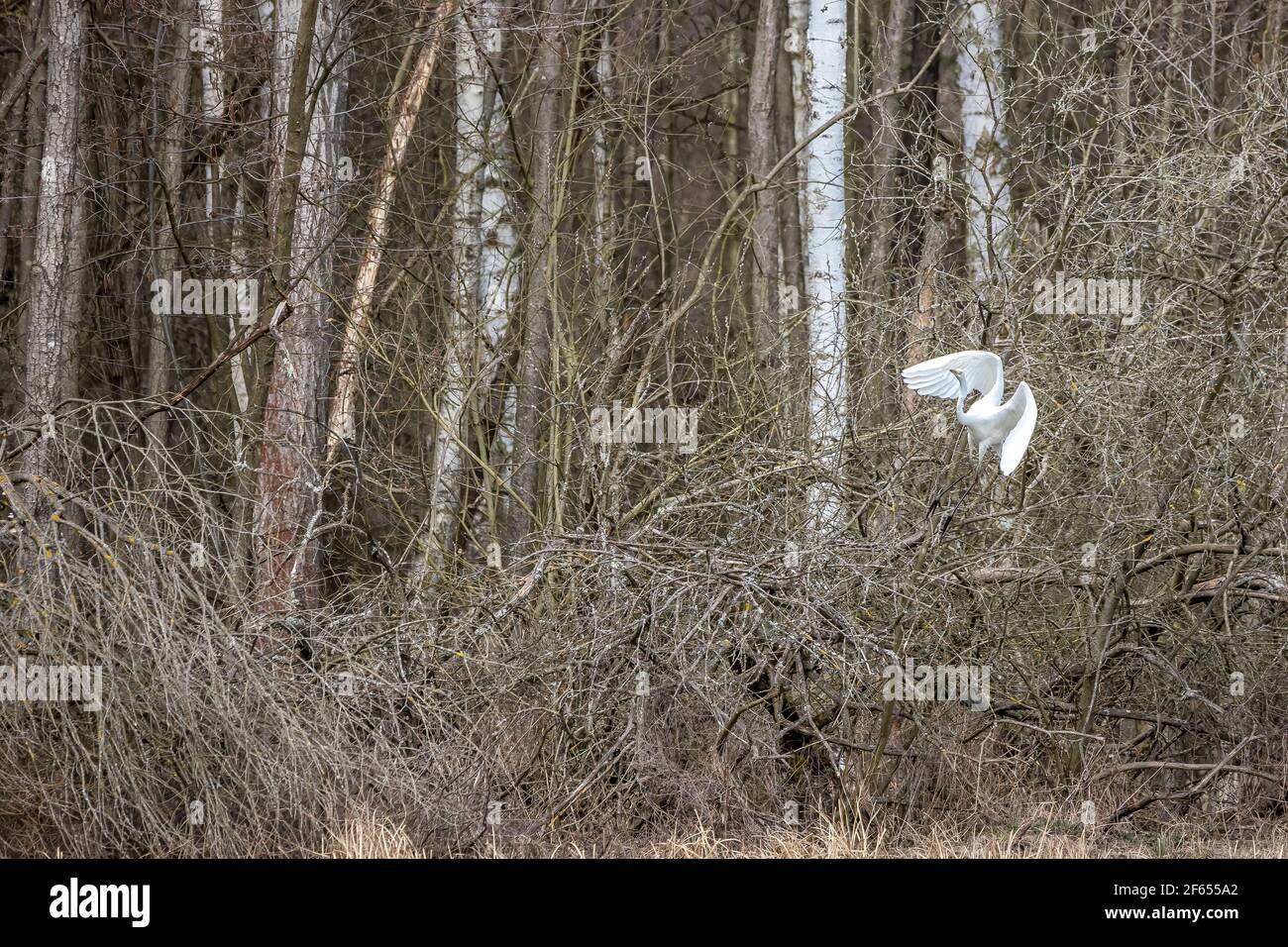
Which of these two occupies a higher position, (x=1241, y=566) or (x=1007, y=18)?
(x=1007, y=18)

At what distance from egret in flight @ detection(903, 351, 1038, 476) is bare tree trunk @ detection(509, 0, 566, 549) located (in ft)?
11.9

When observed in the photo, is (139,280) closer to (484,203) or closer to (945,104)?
(484,203)

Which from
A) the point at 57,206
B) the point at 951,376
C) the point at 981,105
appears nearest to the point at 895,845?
the point at 951,376

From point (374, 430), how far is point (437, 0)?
3285 millimetres

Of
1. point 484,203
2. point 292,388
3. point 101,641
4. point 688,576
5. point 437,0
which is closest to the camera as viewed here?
point 101,641

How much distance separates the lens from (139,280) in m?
11.2

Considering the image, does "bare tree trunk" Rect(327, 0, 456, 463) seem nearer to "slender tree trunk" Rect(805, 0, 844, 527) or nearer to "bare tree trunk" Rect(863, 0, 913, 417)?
"slender tree trunk" Rect(805, 0, 844, 527)

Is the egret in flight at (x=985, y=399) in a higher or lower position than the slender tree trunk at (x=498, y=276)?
lower

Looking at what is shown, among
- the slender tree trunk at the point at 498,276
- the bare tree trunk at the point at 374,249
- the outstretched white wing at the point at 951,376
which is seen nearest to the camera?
the outstretched white wing at the point at 951,376

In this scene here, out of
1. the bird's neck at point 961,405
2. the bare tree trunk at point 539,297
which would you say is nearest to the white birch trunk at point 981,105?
the bare tree trunk at point 539,297

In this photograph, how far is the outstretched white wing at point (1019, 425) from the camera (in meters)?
6.30

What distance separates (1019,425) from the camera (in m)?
6.43

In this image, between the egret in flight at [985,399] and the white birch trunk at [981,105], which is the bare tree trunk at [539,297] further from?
the egret in flight at [985,399]

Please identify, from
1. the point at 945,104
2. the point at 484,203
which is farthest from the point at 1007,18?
the point at 484,203
